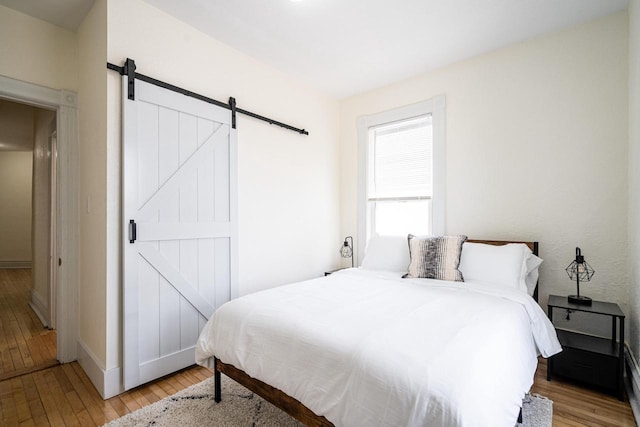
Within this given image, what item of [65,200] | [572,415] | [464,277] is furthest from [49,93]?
[572,415]

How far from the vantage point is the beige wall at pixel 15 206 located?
666 centimetres

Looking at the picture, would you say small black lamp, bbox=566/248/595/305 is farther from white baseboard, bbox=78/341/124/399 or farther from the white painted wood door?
white baseboard, bbox=78/341/124/399

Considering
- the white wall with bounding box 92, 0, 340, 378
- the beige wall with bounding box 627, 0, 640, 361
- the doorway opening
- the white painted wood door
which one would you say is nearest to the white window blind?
the white wall with bounding box 92, 0, 340, 378

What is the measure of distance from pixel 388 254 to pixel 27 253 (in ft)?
26.9

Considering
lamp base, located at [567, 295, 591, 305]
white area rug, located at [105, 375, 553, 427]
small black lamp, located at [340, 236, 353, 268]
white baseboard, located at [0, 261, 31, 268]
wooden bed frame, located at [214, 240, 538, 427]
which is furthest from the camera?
white baseboard, located at [0, 261, 31, 268]

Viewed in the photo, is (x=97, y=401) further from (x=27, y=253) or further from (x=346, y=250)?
(x=27, y=253)

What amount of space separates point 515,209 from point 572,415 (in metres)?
1.64

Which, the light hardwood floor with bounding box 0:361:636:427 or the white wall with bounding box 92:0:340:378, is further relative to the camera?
the white wall with bounding box 92:0:340:378

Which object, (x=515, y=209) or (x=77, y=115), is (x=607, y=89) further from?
(x=77, y=115)

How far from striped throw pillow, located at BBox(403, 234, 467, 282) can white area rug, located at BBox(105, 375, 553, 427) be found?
37.4 inches

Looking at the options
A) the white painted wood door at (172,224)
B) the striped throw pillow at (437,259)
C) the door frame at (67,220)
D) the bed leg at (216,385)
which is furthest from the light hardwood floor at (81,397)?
the striped throw pillow at (437,259)

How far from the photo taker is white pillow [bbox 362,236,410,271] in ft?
9.65

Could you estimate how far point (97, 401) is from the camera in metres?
2.04

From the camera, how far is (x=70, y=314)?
8.49 feet
